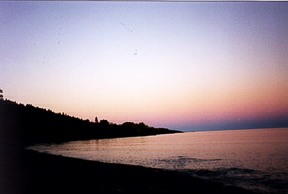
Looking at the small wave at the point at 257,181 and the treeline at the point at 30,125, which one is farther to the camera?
the treeline at the point at 30,125

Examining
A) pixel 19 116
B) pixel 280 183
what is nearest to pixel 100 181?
pixel 280 183

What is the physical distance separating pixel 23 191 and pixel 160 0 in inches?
540

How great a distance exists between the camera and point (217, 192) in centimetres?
1478

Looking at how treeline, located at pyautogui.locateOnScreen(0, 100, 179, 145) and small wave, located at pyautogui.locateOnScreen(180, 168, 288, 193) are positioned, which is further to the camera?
treeline, located at pyautogui.locateOnScreen(0, 100, 179, 145)

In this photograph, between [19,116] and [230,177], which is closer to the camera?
[230,177]

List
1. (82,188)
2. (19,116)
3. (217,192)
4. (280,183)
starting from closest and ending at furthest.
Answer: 1. (82,188)
2. (217,192)
3. (280,183)
4. (19,116)

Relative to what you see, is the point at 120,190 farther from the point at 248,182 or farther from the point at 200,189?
the point at 248,182

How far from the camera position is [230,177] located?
20.7 m

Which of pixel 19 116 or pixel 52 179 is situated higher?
pixel 19 116

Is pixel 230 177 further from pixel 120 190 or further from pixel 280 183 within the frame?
pixel 120 190

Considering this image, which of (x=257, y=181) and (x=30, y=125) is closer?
(x=257, y=181)

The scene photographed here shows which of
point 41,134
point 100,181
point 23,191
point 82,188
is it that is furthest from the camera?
point 41,134

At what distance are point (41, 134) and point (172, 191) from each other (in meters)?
143

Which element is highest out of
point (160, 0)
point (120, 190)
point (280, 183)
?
point (160, 0)
